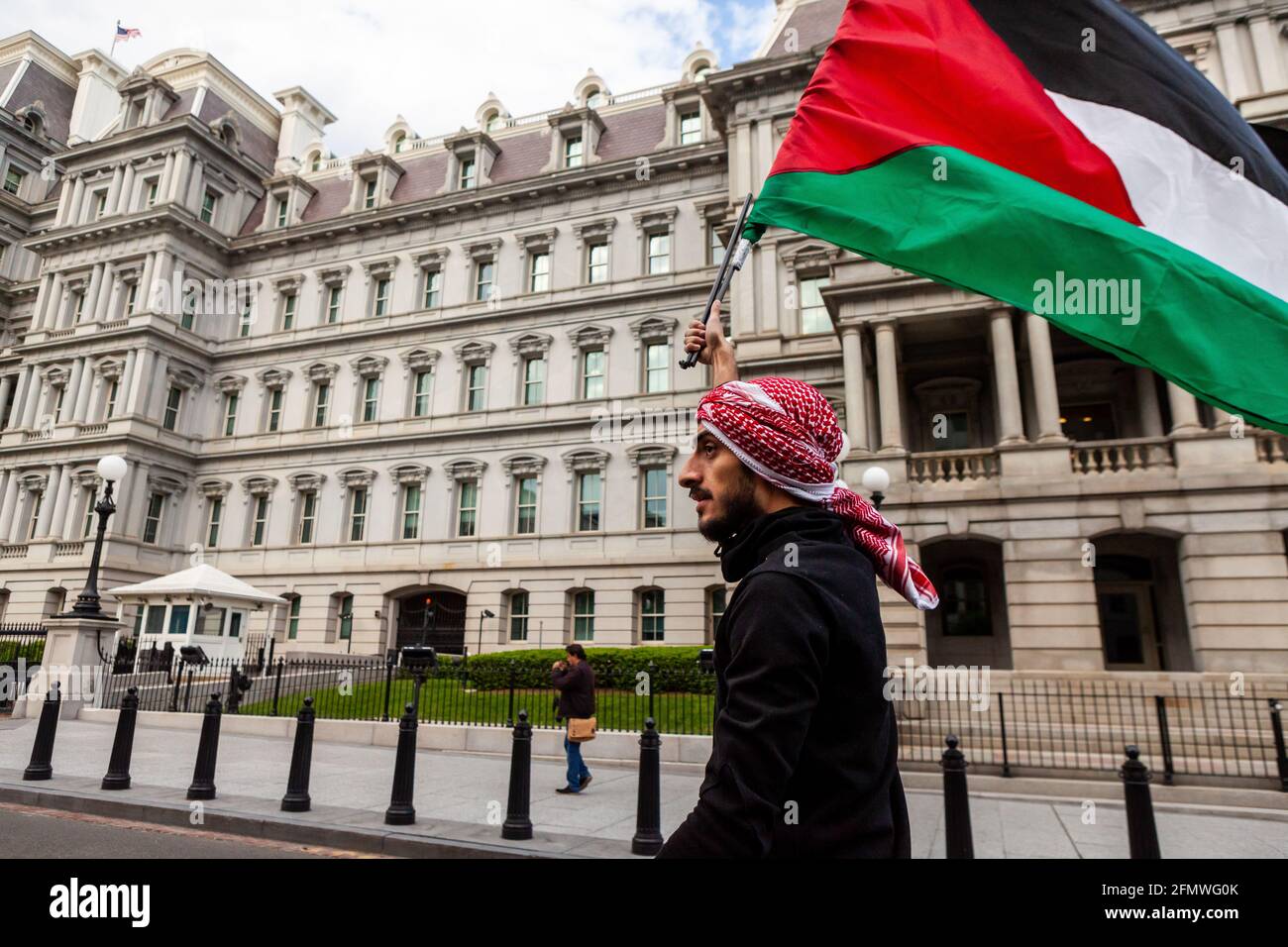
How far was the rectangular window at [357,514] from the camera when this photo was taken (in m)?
33.5

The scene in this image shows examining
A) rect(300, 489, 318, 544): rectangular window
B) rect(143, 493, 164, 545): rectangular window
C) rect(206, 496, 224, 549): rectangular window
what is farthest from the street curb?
rect(143, 493, 164, 545): rectangular window

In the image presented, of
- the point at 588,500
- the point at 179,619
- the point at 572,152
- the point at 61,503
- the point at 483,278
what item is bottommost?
the point at 179,619

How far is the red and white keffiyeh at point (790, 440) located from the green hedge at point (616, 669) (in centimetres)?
1613

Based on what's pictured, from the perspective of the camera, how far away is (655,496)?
97.9 feet

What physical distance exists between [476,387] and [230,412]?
1360cm

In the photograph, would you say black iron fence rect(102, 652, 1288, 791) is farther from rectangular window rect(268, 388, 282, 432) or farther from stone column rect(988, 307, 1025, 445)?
rectangular window rect(268, 388, 282, 432)

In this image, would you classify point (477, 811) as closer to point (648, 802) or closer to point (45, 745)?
point (648, 802)

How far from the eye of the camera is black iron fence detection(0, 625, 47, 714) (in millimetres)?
16953

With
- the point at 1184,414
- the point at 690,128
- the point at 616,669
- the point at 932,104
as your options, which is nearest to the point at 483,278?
the point at 690,128

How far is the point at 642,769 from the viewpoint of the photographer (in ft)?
23.2
